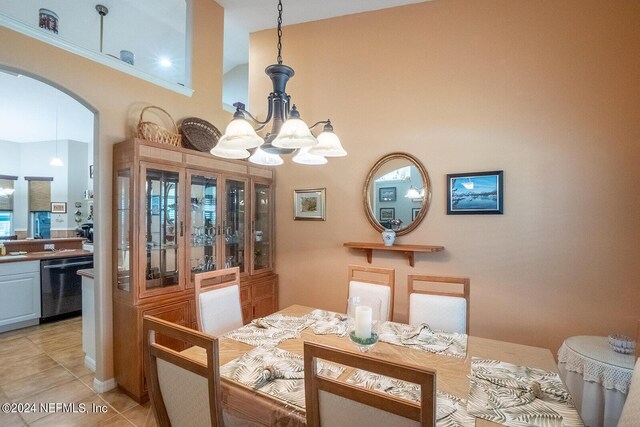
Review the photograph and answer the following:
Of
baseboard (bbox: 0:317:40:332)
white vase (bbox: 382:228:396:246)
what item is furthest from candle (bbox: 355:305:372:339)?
baseboard (bbox: 0:317:40:332)

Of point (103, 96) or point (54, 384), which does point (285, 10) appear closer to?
point (103, 96)

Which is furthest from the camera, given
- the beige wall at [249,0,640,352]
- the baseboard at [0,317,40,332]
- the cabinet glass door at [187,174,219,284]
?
the baseboard at [0,317,40,332]

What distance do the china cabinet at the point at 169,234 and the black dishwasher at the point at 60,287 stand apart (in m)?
2.32

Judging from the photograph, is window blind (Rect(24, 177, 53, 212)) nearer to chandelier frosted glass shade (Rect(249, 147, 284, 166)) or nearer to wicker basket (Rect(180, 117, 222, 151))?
wicker basket (Rect(180, 117, 222, 151))

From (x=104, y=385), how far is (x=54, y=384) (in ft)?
1.64

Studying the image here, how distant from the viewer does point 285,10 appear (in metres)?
3.25

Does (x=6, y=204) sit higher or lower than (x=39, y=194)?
lower

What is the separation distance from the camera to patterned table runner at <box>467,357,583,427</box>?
1.03 metres

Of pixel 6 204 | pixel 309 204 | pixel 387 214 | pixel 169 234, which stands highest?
pixel 6 204

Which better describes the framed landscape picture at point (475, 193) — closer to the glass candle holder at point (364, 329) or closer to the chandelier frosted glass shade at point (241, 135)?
the glass candle holder at point (364, 329)

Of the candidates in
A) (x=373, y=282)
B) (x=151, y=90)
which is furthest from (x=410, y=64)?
(x=151, y=90)

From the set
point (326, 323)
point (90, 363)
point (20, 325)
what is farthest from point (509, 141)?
point (20, 325)

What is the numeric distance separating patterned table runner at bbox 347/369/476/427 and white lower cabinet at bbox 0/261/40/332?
14.5 ft

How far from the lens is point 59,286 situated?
4.04m
